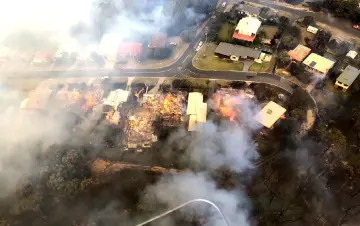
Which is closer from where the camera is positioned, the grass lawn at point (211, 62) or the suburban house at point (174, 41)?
the grass lawn at point (211, 62)

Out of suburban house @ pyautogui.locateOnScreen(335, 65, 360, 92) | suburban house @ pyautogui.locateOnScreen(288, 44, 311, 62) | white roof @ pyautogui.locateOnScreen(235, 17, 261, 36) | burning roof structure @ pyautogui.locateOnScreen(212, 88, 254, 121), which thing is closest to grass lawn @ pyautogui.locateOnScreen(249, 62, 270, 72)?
suburban house @ pyautogui.locateOnScreen(288, 44, 311, 62)

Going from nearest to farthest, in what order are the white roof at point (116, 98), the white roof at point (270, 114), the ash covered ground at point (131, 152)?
the ash covered ground at point (131, 152) < the white roof at point (270, 114) < the white roof at point (116, 98)

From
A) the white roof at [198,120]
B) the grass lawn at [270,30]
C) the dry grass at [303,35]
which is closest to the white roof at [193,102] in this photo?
the white roof at [198,120]

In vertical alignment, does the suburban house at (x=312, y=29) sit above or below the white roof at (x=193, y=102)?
above

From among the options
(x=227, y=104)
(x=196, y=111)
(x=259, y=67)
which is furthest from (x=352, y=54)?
(x=196, y=111)

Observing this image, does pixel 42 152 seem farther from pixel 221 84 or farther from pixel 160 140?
pixel 221 84

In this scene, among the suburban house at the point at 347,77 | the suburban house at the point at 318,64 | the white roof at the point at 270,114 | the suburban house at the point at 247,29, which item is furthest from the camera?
the suburban house at the point at 247,29

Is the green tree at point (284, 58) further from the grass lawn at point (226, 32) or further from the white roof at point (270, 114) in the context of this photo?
the grass lawn at point (226, 32)

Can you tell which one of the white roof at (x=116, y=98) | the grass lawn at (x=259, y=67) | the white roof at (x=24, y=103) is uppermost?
the grass lawn at (x=259, y=67)

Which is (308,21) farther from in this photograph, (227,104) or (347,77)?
(227,104)
